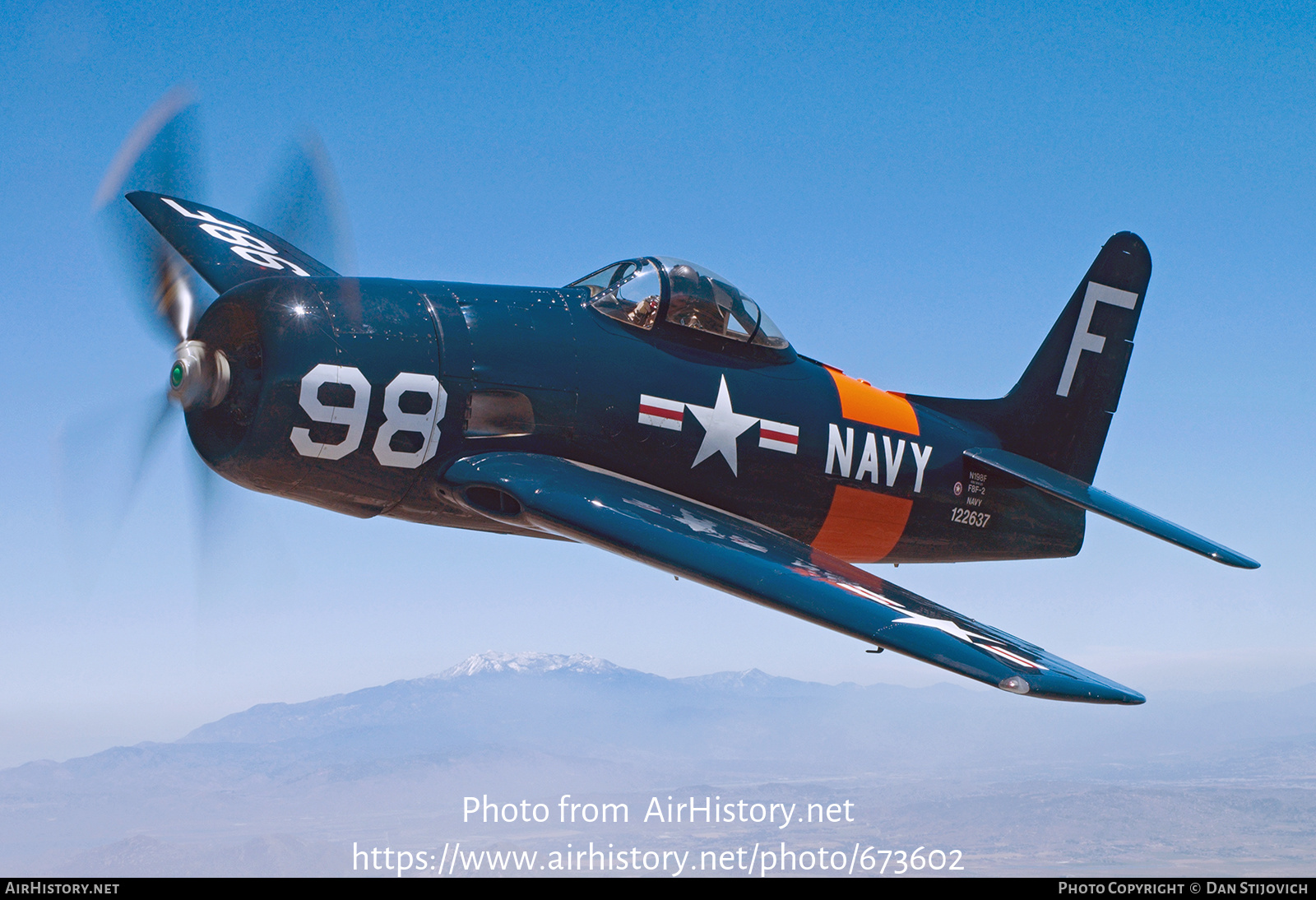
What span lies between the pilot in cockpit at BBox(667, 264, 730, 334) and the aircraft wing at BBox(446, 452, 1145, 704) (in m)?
1.71

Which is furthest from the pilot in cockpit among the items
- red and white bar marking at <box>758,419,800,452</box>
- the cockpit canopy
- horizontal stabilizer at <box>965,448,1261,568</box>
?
horizontal stabilizer at <box>965,448,1261,568</box>

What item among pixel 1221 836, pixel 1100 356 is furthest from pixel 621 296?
pixel 1221 836

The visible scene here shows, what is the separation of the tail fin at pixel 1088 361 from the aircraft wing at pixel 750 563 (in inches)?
225

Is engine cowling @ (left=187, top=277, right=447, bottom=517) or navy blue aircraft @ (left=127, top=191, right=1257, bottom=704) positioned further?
engine cowling @ (left=187, top=277, right=447, bottom=517)

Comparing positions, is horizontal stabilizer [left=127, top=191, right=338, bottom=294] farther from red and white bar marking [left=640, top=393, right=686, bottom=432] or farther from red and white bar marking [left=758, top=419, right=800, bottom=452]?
red and white bar marking [left=758, top=419, right=800, bottom=452]

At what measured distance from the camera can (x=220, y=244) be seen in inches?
461

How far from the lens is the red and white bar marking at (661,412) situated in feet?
30.1

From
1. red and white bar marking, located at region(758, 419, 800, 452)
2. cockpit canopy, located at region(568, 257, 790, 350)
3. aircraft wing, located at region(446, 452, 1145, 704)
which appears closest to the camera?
aircraft wing, located at region(446, 452, 1145, 704)

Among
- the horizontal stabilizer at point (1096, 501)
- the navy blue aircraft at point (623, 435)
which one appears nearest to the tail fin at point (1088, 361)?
the horizontal stabilizer at point (1096, 501)

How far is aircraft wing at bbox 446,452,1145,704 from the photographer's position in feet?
20.3

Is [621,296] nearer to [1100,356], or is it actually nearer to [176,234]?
[176,234]

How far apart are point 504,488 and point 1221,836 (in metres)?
215

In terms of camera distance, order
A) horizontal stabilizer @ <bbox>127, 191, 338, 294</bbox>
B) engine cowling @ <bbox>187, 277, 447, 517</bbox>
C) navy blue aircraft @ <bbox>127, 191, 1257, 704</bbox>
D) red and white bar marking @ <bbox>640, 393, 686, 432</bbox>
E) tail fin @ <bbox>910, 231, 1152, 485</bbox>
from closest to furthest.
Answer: navy blue aircraft @ <bbox>127, 191, 1257, 704</bbox>
engine cowling @ <bbox>187, 277, 447, 517</bbox>
red and white bar marking @ <bbox>640, 393, 686, 432</bbox>
horizontal stabilizer @ <bbox>127, 191, 338, 294</bbox>
tail fin @ <bbox>910, 231, 1152, 485</bbox>

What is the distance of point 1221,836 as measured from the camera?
182m
